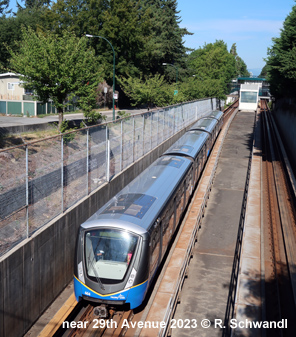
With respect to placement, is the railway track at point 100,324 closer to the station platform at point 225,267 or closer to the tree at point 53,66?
the station platform at point 225,267

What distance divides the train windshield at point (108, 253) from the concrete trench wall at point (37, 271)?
1.41 metres

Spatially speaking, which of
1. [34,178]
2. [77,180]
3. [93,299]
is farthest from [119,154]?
[93,299]

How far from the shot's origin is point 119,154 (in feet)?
55.7

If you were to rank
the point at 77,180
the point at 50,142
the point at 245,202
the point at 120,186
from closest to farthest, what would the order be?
the point at 50,142 < the point at 77,180 < the point at 120,186 < the point at 245,202

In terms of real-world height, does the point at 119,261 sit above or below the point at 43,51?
below

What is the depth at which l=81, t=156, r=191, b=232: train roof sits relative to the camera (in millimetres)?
9852

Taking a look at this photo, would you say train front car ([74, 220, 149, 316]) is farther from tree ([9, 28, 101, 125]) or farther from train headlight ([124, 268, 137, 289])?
tree ([9, 28, 101, 125])

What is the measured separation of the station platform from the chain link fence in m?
4.39

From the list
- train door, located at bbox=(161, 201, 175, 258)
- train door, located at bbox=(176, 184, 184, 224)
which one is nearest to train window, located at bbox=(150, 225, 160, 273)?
train door, located at bbox=(161, 201, 175, 258)

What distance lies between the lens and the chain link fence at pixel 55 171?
921 cm

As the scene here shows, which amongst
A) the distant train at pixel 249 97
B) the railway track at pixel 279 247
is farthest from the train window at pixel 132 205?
the distant train at pixel 249 97

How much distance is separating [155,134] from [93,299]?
1562cm

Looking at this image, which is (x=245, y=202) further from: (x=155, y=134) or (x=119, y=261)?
(x=119, y=261)

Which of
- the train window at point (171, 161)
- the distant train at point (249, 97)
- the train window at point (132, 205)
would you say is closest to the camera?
the train window at point (132, 205)
